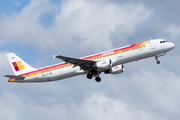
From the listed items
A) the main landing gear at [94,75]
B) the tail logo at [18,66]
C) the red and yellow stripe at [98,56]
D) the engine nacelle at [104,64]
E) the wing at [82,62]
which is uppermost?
the tail logo at [18,66]

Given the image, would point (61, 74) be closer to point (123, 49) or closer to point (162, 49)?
point (123, 49)

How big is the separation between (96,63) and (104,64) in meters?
1.69

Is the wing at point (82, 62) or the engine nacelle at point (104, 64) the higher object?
the wing at point (82, 62)

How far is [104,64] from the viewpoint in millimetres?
52781

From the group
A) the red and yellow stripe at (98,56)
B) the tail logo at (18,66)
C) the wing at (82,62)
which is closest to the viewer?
the wing at (82,62)

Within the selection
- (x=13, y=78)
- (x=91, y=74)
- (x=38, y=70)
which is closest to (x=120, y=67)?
(x=91, y=74)

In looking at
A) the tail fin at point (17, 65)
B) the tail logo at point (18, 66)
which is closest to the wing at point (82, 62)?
the tail fin at point (17, 65)

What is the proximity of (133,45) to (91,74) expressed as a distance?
9907mm

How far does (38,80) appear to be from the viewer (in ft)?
189

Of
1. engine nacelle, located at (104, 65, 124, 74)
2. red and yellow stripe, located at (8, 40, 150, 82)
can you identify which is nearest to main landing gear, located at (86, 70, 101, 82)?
red and yellow stripe, located at (8, 40, 150, 82)

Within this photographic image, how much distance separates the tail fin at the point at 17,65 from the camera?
198 feet

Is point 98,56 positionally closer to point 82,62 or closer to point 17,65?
point 82,62

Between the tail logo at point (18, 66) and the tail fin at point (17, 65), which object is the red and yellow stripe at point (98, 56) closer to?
the tail fin at point (17, 65)

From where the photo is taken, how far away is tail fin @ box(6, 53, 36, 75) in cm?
6028
